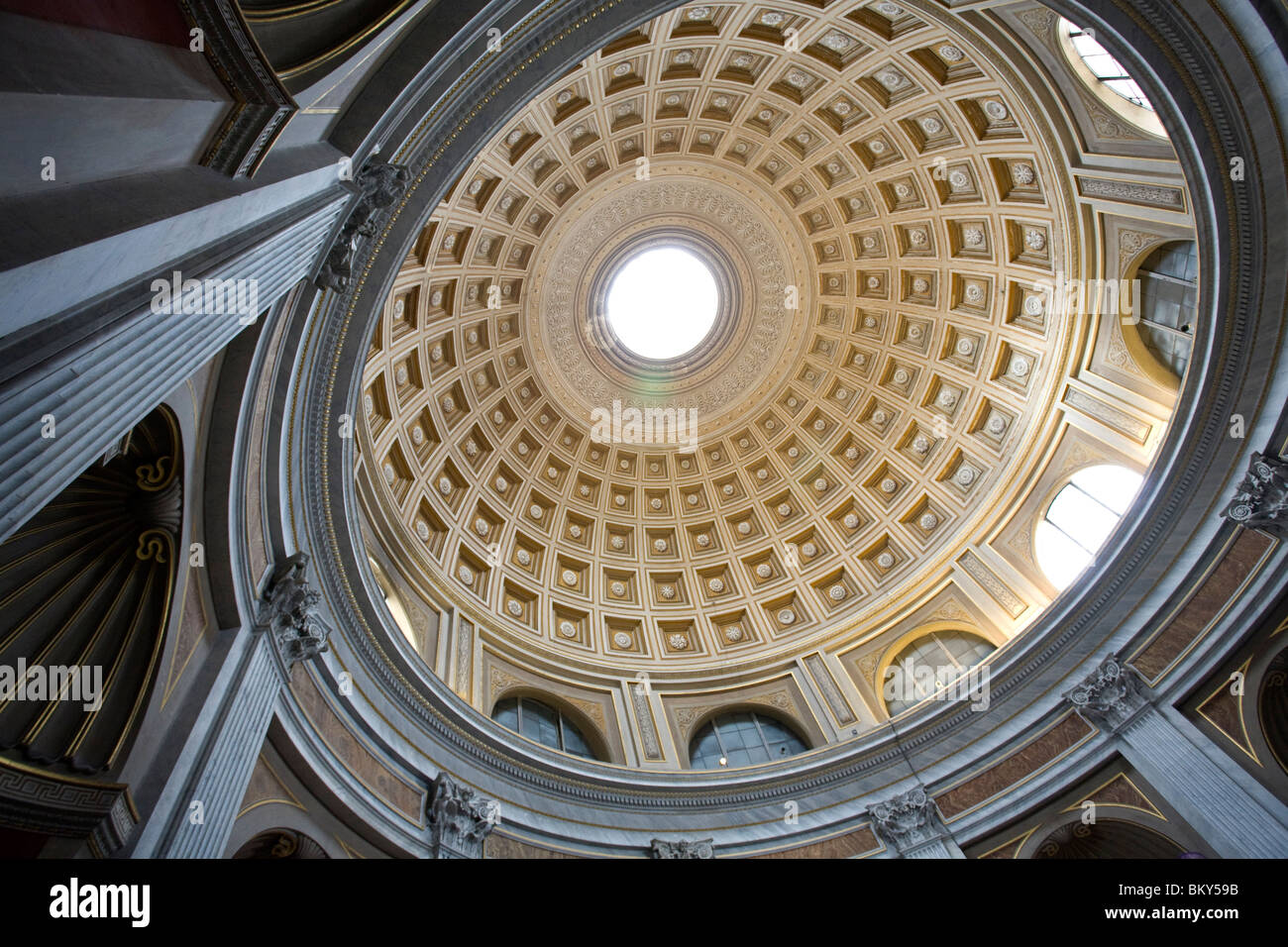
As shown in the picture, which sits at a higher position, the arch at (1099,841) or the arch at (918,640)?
the arch at (918,640)

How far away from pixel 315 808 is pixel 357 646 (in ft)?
10.2

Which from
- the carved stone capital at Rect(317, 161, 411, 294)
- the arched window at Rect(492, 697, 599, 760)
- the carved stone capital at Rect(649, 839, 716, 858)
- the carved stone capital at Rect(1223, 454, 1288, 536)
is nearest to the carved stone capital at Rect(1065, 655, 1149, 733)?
the carved stone capital at Rect(1223, 454, 1288, 536)

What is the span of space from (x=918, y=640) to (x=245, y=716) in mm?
17474

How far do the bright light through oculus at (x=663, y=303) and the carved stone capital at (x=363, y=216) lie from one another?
18064 millimetres

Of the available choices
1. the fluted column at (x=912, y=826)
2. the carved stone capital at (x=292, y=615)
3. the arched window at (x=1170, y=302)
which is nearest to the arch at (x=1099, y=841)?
the fluted column at (x=912, y=826)

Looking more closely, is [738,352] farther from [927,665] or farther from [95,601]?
[95,601]

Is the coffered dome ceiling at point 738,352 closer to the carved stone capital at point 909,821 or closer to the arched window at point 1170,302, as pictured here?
the arched window at point 1170,302

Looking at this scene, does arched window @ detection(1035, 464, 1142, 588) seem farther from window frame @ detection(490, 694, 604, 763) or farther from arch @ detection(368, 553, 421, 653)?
arch @ detection(368, 553, 421, 653)

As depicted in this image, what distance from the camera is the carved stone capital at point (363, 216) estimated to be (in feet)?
31.5

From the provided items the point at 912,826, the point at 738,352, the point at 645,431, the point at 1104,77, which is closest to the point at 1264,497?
the point at 912,826

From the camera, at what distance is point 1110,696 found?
43.5 ft

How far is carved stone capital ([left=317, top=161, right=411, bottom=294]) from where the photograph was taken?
9602mm

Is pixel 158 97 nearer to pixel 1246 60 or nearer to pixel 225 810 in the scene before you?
pixel 225 810
